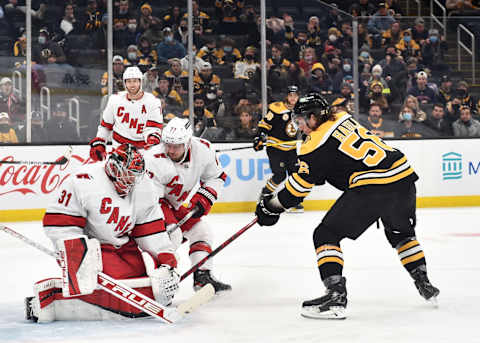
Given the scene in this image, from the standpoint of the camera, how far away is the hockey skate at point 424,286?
362 centimetres

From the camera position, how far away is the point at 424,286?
364 centimetres

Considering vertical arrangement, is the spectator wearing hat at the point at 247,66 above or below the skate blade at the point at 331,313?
above

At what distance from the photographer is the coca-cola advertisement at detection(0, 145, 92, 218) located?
24.5ft

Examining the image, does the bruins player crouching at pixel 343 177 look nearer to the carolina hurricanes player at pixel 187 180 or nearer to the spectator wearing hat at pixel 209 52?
the carolina hurricanes player at pixel 187 180

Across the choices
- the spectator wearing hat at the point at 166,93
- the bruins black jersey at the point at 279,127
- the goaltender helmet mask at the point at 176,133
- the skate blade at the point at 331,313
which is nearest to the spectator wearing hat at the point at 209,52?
the spectator wearing hat at the point at 166,93

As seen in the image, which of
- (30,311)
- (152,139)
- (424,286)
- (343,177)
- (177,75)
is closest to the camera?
(30,311)

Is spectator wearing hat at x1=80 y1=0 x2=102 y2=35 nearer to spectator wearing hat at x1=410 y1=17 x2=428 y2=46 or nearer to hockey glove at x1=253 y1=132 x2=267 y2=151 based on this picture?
hockey glove at x1=253 y1=132 x2=267 y2=151

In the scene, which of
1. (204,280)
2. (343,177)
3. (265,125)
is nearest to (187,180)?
(204,280)

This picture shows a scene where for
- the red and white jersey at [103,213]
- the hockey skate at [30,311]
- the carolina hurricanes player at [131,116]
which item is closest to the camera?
the red and white jersey at [103,213]

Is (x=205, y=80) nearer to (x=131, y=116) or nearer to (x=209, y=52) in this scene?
(x=209, y=52)

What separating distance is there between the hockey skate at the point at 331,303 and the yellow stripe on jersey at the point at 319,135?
1.88ft

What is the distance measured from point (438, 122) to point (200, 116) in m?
2.63

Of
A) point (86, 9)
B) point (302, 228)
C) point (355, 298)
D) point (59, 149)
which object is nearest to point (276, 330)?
point (355, 298)

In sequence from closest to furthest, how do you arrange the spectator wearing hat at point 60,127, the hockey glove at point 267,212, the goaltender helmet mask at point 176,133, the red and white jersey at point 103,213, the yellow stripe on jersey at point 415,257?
the red and white jersey at point 103,213
the hockey glove at point 267,212
the yellow stripe on jersey at point 415,257
the goaltender helmet mask at point 176,133
the spectator wearing hat at point 60,127
